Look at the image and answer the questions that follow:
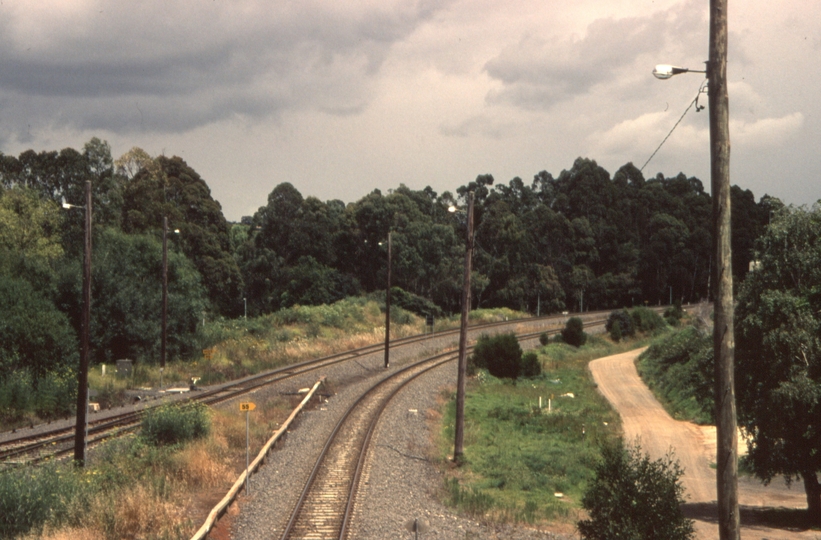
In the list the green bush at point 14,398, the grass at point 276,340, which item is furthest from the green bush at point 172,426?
the grass at point 276,340

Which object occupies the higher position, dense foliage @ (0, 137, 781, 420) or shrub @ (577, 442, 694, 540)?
dense foliage @ (0, 137, 781, 420)

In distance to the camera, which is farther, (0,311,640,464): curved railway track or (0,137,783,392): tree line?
(0,137,783,392): tree line

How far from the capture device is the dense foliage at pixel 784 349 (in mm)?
19062

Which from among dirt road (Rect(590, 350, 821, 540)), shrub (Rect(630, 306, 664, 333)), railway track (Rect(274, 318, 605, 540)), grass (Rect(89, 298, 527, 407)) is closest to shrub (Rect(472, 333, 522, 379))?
dirt road (Rect(590, 350, 821, 540))

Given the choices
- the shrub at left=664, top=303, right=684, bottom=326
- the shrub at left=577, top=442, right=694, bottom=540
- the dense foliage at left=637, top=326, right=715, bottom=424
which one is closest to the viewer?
the shrub at left=577, top=442, right=694, bottom=540

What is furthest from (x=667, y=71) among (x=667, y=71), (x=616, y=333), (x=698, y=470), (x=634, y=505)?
(x=616, y=333)

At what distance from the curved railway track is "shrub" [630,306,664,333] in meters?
23.1

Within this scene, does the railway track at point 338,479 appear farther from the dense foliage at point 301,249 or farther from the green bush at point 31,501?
the dense foliage at point 301,249

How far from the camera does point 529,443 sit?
96.3ft

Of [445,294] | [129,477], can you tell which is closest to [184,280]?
[129,477]

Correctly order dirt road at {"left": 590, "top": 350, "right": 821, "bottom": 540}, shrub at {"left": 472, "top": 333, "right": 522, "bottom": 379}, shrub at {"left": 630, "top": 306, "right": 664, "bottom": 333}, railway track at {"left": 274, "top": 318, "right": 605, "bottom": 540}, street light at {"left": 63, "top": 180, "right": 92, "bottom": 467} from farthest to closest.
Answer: shrub at {"left": 630, "top": 306, "right": 664, "bottom": 333}
shrub at {"left": 472, "top": 333, "right": 522, "bottom": 379}
dirt road at {"left": 590, "top": 350, "right": 821, "bottom": 540}
street light at {"left": 63, "top": 180, "right": 92, "bottom": 467}
railway track at {"left": 274, "top": 318, "right": 605, "bottom": 540}

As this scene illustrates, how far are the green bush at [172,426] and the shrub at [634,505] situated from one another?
43.5ft

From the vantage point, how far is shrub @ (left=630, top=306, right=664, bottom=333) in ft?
247

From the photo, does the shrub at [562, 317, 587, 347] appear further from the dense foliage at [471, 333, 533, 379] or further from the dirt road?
the dense foliage at [471, 333, 533, 379]
